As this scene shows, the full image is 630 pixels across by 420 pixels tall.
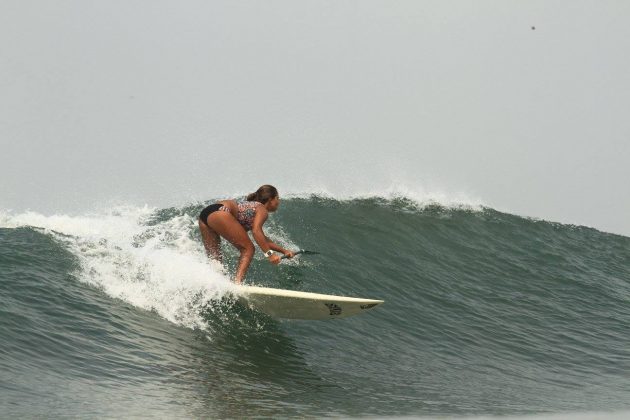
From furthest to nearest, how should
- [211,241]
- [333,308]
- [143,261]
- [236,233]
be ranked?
[143,261] → [211,241] → [236,233] → [333,308]

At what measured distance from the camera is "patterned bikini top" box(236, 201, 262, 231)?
830cm


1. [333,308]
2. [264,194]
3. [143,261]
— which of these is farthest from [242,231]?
[143,261]

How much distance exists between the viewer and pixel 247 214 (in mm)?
8312

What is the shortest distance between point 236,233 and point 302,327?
4.81 feet

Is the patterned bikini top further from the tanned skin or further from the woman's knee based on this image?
the woman's knee

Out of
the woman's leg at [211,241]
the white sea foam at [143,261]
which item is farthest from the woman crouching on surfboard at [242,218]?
the white sea foam at [143,261]

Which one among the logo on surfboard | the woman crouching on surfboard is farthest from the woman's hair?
the logo on surfboard

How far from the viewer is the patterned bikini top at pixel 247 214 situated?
8297 millimetres

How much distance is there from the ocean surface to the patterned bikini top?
720 mm

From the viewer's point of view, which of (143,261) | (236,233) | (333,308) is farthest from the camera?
(143,261)

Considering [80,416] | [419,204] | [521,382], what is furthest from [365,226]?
[80,416]

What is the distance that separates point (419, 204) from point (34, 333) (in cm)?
1008

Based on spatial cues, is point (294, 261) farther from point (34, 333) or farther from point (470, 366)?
point (34, 333)

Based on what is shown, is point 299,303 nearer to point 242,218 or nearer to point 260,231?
point 260,231
